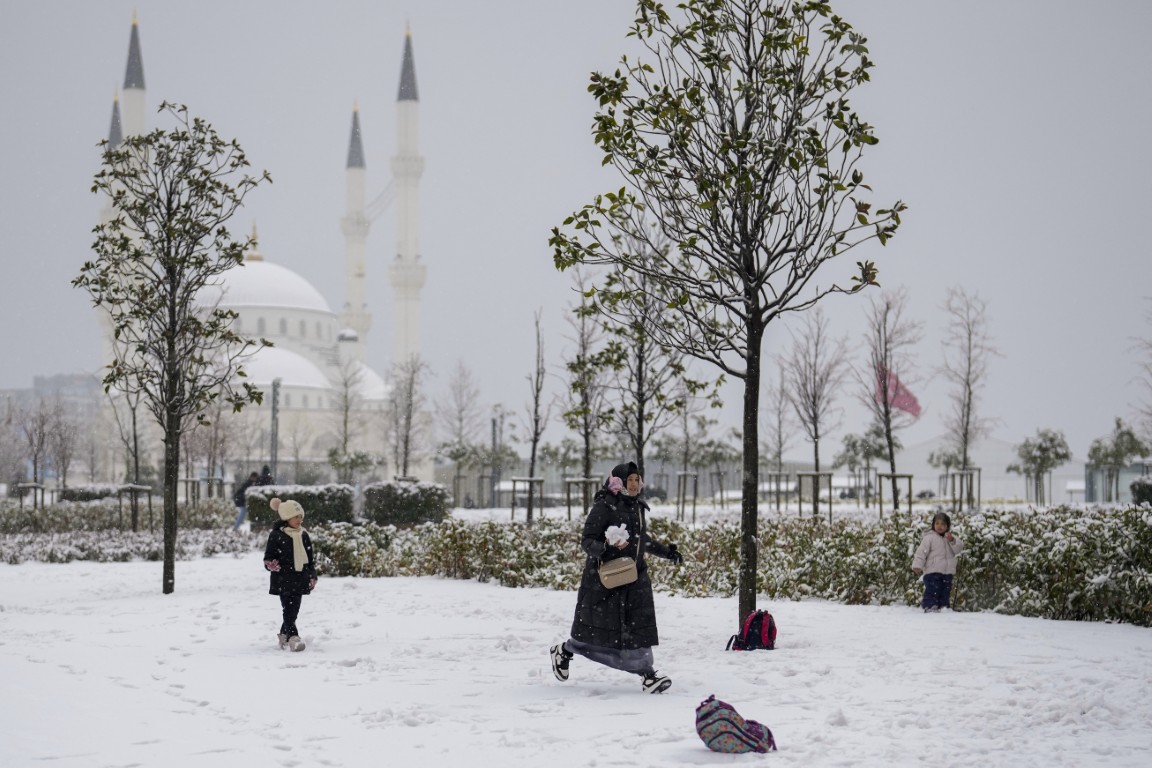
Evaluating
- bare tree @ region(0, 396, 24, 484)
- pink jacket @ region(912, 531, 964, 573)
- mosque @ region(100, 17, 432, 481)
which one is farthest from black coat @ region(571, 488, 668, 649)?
mosque @ region(100, 17, 432, 481)

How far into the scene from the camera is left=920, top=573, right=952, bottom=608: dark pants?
11.7 m

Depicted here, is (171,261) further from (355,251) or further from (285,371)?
(355,251)

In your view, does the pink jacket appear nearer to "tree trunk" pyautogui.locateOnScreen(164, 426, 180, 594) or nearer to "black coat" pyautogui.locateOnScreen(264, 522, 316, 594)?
"black coat" pyautogui.locateOnScreen(264, 522, 316, 594)

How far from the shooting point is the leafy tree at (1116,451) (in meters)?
37.8

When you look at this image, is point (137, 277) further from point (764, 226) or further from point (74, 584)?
point (764, 226)

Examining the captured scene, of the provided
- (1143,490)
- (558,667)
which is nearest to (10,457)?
(1143,490)

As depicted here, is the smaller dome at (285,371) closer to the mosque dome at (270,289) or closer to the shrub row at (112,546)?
the mosque dome at (270,289)

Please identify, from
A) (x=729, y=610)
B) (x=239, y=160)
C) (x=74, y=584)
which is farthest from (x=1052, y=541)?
(x=74, y=584)

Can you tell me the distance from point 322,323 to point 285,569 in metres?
96.9

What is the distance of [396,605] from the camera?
507 inches

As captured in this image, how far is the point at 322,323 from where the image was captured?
344 ft

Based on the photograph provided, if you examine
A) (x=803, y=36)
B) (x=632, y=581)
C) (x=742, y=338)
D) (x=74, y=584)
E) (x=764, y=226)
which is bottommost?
(x=74, y=584)

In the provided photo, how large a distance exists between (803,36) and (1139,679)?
17.3 feet

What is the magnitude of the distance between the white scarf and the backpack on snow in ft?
12.0
